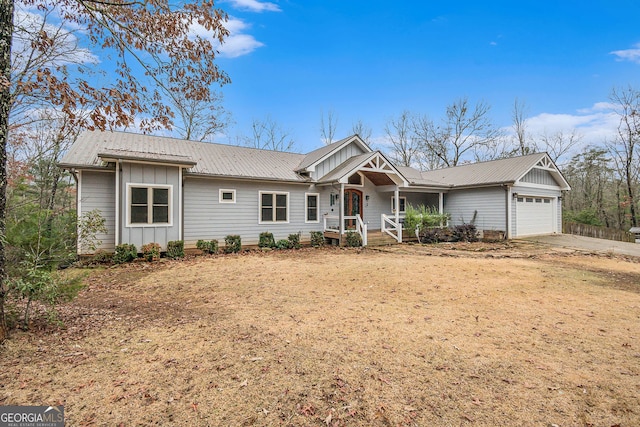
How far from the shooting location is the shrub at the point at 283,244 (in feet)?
43.2

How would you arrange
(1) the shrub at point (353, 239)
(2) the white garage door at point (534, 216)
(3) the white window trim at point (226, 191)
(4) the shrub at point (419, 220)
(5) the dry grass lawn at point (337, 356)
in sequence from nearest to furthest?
(5) the dry grass lawn at point (337, 356), (3) the white window trim at point (226, 191), (1) the shrub at point (353, 239), (4) the shrub at point (419, 220), (2) the white garage door at point (534, 216)

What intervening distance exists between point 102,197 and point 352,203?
424 inches

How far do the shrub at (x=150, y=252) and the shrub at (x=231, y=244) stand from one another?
257 centimetres

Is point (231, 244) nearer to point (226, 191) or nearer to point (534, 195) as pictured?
point (226, 191)

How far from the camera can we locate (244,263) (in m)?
9.74

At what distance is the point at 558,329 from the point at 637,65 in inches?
915

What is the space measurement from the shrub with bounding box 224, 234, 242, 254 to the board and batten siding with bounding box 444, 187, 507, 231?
43.2 feet

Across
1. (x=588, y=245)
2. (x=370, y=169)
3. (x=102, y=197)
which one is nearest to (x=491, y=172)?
(x=588, y=245)

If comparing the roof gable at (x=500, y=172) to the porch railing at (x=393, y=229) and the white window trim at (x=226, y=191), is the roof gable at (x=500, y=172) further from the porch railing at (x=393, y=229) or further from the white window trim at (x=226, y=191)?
the white window trim at (x=226, y=191)

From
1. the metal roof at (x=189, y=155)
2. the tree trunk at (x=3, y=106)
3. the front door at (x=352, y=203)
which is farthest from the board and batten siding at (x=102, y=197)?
the front door at (x=352, y=203)

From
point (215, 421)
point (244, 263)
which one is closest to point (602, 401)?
point (215, 421)

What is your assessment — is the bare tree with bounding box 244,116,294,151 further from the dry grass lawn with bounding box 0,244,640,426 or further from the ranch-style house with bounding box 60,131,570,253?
the dry grass lawn with bounding box 0,244,640,426

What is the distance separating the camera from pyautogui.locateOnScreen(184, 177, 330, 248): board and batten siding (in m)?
11.7

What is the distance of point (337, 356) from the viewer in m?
3.43
